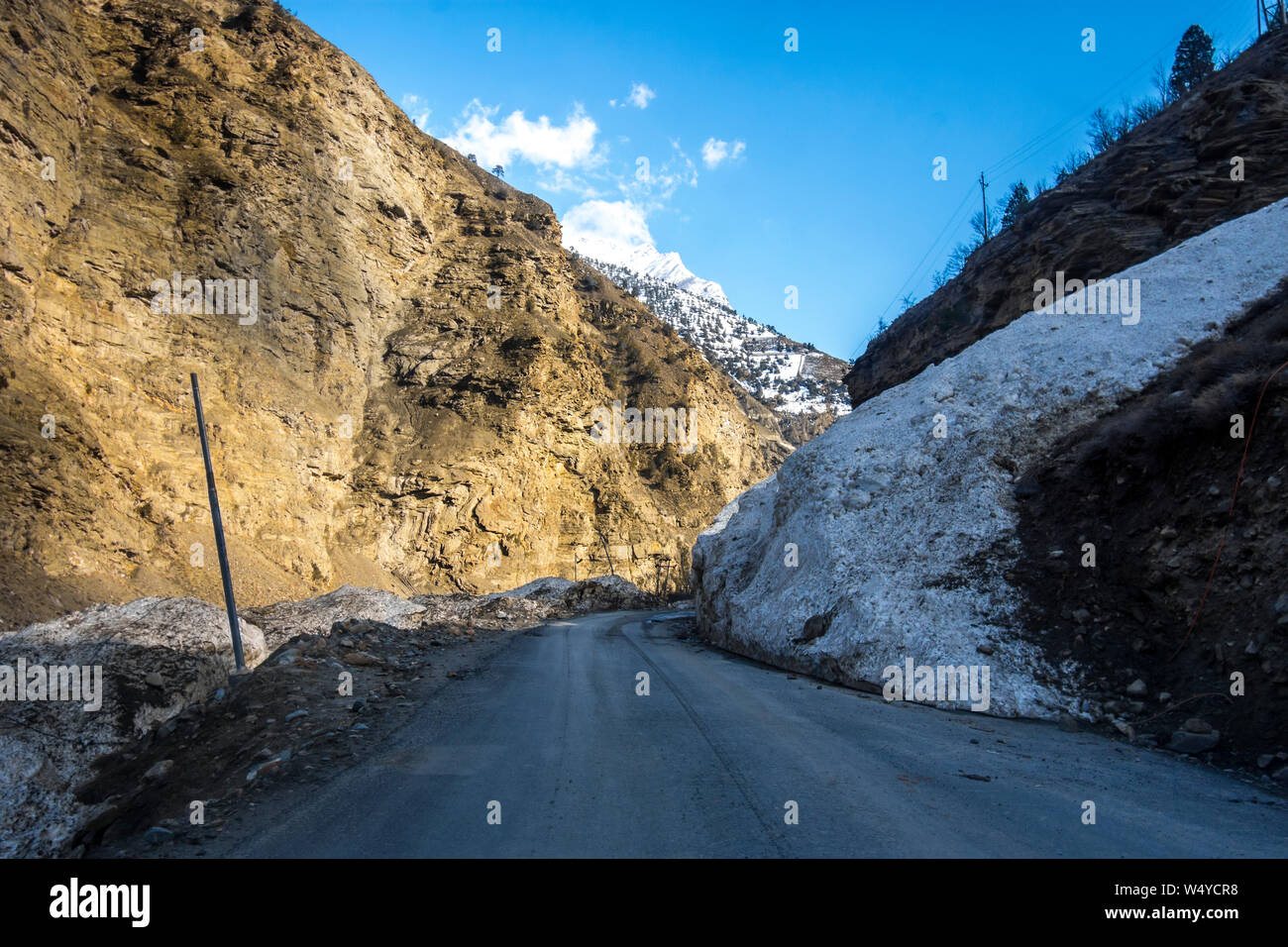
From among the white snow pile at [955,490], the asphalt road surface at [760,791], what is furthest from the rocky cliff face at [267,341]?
the white snow pile at [955,490]

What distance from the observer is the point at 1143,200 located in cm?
2336

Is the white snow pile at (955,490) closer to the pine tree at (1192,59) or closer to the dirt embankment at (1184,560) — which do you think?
the dirt embankment at (1184,560)

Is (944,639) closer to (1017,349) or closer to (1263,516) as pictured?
(1263,516)

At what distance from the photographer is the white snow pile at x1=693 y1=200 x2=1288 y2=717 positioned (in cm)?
1024

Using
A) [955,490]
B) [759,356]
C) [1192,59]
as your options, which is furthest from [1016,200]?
[759,356]

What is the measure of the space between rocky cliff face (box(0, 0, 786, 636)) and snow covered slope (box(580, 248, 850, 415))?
87454 millimetres

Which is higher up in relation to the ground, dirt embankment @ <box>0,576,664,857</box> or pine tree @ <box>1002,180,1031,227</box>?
pine tree @ <box>1002,180,1031,227</box>

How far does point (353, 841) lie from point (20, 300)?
96.8 feet

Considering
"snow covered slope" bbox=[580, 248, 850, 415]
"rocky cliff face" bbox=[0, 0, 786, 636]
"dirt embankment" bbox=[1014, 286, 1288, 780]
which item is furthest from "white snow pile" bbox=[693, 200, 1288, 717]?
"snow covered slope" bbox=[580, 248, 850, 415]

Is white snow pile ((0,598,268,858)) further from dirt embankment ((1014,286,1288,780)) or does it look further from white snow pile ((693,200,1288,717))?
dirt embankment ((1014,286,1288,780))

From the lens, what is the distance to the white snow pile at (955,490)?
1024 cm

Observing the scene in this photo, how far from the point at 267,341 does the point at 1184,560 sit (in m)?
38.3

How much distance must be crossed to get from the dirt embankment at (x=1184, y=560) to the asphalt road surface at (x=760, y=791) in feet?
3.30

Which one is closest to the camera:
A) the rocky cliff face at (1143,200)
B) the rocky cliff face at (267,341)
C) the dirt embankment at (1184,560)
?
the dirt embankment at (1184,560)
